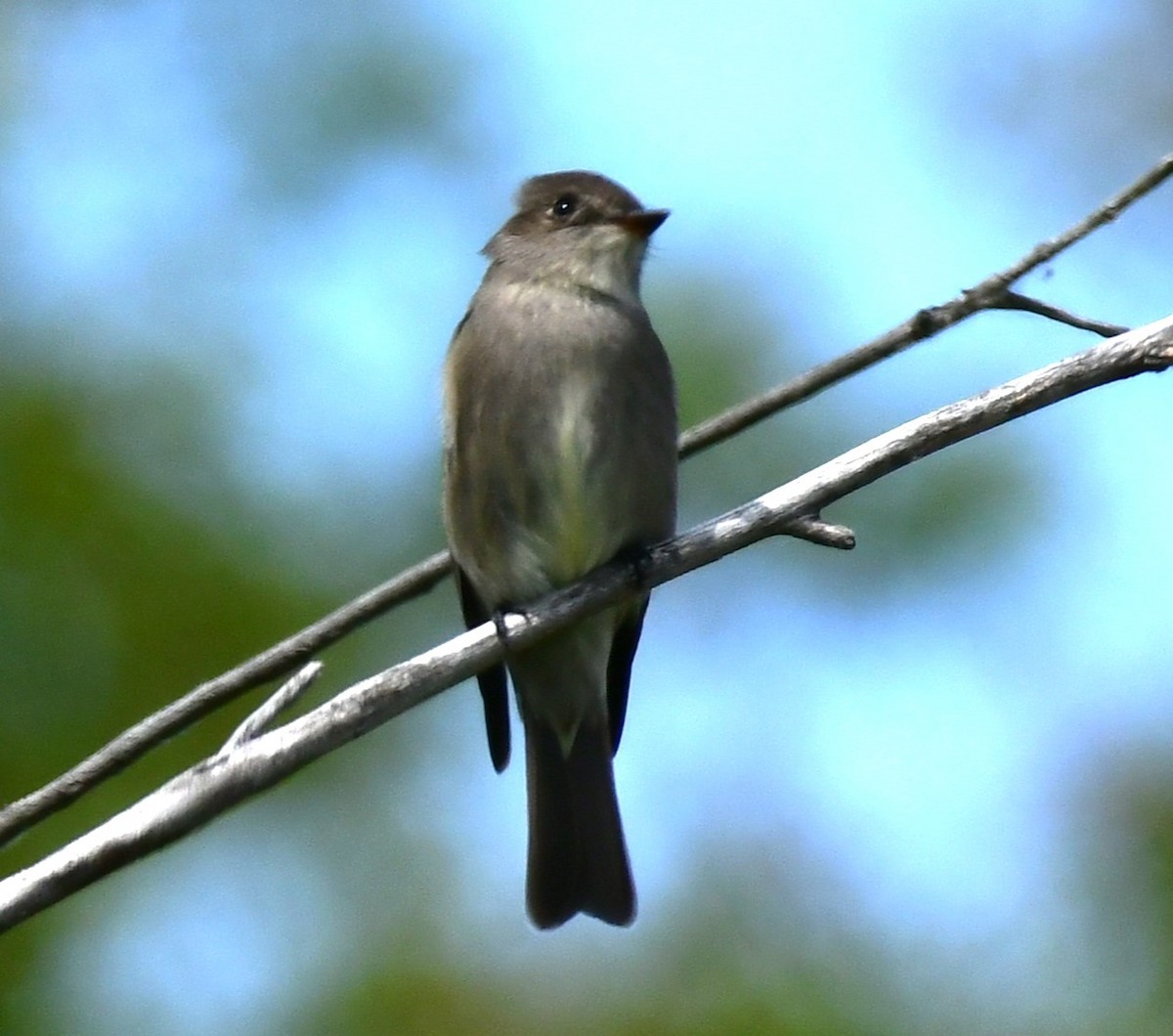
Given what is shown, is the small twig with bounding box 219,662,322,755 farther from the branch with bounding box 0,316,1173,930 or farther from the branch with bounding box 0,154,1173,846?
the branch with bounding box 0,154,1173,846

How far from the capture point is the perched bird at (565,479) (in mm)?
4734

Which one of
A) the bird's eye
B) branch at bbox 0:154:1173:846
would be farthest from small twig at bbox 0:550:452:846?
the bird's eye

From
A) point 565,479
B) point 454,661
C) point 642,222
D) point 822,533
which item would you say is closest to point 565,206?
point 642,222

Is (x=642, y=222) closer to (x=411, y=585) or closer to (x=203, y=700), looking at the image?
(x=411, y=585)

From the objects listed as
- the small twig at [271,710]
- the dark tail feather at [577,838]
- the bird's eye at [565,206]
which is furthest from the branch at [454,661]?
the bird's eye at [565,206]

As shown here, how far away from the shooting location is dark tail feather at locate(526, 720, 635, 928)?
16.3ft

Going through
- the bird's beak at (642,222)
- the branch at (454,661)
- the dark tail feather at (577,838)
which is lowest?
the dark tail feather at (577,838)

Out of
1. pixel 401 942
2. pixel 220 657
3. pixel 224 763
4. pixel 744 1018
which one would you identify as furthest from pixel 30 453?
pixel 224 763

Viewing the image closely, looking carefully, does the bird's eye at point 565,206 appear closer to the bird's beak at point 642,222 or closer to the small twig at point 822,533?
the bird's beak at point 642,222

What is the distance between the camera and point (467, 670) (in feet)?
10.9

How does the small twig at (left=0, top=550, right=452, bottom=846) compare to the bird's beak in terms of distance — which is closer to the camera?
the small twig at (left=0, top=550, right=452, bottom=846)

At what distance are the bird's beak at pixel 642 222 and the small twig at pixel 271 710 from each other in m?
2.26

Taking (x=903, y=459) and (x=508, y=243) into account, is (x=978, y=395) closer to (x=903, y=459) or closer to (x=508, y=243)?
(x=903, y=459)

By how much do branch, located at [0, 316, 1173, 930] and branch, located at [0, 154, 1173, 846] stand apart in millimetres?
133
